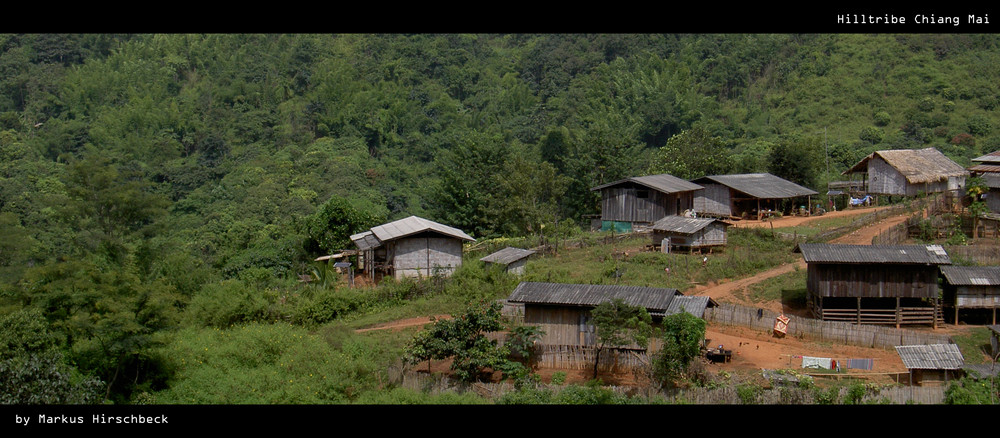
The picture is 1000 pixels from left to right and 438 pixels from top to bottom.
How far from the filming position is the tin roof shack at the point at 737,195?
39.2 m

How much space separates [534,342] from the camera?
21266mm

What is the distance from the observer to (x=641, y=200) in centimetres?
3884

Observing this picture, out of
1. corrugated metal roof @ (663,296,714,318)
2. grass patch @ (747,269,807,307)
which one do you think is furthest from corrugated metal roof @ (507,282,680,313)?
grass patch @ (747,269,807,307)

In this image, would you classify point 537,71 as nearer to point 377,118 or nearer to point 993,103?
point 377,118

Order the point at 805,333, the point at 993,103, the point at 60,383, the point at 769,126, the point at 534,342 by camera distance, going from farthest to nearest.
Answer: the point at 769,126, the point at 993,103, the point at 805,333, the point at 534,342, the point at 60,383

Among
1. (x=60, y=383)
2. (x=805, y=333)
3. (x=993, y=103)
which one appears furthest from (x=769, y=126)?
(x=60, y=383)

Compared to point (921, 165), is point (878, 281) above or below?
below

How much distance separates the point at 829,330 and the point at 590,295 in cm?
697

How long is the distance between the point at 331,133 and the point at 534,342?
59.8 meters

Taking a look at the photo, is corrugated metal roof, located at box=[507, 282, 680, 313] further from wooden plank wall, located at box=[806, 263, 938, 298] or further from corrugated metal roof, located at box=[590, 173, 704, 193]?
corrugated metal roof, located at box=[590, 173, 704, 193]

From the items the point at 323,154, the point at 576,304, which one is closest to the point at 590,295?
the point at 576,304

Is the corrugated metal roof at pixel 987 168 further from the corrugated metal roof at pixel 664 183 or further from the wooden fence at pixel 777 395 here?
the wooden fence at pixel 777 395

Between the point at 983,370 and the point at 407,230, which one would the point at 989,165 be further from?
the point at 407,230

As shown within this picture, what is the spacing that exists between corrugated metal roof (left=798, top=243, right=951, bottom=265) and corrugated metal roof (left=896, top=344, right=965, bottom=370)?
4605 millimetres
